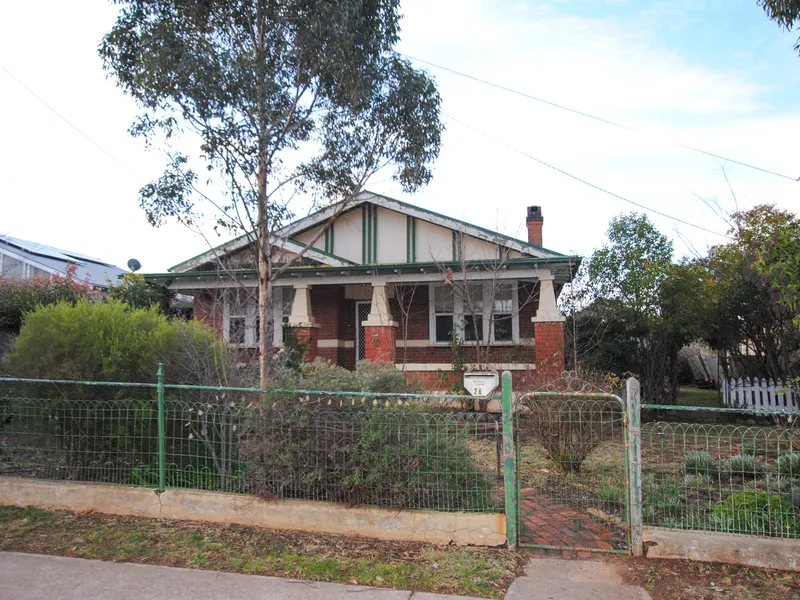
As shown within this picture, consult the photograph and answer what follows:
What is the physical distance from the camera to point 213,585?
4242 mm

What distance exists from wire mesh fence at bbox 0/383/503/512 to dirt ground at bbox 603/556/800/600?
122cm

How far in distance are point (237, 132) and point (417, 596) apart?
535 cm

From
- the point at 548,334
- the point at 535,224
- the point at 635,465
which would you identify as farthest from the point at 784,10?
the point at 535,224

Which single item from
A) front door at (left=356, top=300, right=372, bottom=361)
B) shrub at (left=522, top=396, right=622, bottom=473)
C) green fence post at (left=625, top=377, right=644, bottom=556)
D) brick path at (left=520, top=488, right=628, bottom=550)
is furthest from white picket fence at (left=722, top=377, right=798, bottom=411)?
green fence post at (left=625, top=377, right=644, bottom=556)

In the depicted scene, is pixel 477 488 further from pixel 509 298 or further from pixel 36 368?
pixel 509 298

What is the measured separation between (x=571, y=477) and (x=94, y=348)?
5211 mm

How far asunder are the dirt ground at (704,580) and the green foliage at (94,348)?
4497 mm

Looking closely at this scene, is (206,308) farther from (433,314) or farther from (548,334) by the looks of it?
(548,334)

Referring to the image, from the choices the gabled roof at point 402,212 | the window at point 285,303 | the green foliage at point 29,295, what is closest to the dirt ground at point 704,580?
the gabled roof at point 402,212

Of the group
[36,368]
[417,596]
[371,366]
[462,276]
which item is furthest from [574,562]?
[462,276]

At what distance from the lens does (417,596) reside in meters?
4.08

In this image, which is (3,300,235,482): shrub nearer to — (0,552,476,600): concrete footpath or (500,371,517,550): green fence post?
(0,552,476,600): concrete footpath

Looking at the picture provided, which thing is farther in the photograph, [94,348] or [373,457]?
[94,348]

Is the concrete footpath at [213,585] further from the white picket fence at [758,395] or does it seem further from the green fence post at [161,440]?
the white picket fence at [758,395]
